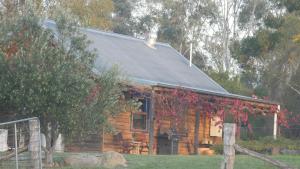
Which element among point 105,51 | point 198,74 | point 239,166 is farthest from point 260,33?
point 239,166

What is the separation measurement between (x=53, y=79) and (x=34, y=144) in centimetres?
176

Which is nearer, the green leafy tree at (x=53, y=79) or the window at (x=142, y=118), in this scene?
the green leafy tree at (x=53, y=79)

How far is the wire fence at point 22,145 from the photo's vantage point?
12.1 meters

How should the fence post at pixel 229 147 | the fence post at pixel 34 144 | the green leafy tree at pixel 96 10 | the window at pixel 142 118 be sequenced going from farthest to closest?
the green leafy tree at pixel 96 10, the window at pixel 142 118, the fence post at pixel 34 144, the fence post at pixel 229 147

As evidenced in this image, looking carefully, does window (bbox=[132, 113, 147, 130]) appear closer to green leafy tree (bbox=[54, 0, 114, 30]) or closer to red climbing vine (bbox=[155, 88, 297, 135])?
red climbing vine (bbox=[155, 88, 297, 135])

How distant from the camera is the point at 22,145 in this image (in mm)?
13461

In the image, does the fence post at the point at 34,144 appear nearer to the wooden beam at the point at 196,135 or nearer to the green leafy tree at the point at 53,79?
the green leafy tree at the point at 53,79

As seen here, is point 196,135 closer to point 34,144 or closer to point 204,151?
point 204,151

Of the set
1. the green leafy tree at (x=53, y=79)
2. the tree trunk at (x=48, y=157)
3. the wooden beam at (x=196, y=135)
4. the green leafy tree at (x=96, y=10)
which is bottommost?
the wooden beam at (x=196, y=135)

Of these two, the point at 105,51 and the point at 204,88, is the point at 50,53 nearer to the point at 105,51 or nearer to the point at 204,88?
the point at 105,51

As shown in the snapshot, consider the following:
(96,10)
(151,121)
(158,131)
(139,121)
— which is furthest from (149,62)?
(96,10)

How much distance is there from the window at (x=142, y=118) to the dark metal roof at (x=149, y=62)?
50.7 inches

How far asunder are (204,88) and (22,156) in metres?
15.4

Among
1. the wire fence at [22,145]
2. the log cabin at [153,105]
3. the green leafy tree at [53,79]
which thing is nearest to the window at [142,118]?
the log cabin at [153,105]
